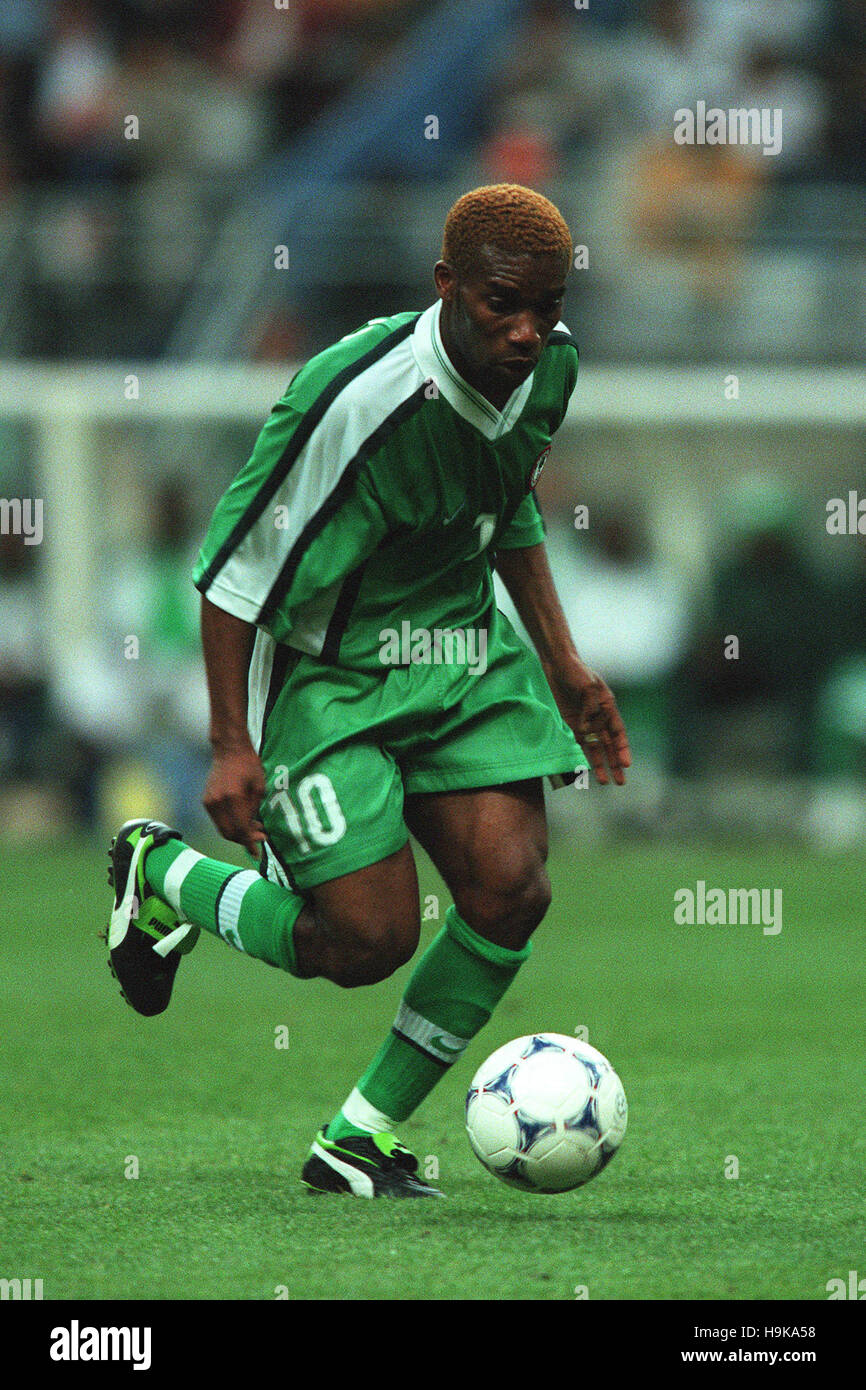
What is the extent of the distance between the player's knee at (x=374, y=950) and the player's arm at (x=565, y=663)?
660 millimetres

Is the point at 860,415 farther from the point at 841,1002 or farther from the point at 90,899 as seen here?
the point at 841,1002

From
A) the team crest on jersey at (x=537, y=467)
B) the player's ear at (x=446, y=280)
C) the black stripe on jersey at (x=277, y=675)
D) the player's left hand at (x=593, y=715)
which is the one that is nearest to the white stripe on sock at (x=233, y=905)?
the black stripe on jersey at (x=277, y=675)

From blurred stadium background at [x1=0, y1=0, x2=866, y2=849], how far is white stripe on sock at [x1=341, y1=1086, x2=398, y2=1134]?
8174 millimetres

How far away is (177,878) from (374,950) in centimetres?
60

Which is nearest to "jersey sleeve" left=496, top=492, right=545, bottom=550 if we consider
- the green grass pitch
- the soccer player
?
the soccer player

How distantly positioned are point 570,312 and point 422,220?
42.3 inches

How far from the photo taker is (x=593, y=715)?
16.7 ft

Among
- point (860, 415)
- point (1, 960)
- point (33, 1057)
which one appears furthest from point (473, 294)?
point (860, 415)

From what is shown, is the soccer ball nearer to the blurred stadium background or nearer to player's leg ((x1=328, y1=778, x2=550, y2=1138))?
player's leg ((x1=328, y1=778, x2=550, y2=1138))

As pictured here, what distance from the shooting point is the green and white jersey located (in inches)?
181

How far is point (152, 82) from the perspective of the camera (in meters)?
15.6

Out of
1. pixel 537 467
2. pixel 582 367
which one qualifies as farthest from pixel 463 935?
pixel 582 367

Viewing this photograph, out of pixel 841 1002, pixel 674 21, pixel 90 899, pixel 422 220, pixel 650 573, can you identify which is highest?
pixel 674 21

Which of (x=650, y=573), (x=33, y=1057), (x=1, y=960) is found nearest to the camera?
(x=33, y=1057)
